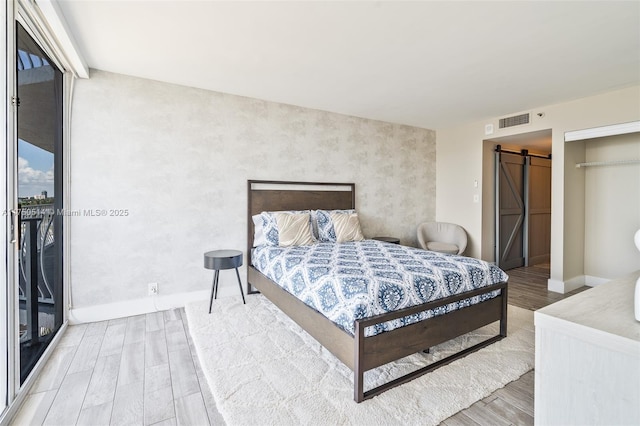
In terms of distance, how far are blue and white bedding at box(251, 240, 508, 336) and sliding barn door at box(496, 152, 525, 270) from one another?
2.86 m

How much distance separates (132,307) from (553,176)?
5300mm

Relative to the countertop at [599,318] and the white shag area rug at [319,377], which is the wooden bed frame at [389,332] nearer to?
the white shag area rug at [319,377]

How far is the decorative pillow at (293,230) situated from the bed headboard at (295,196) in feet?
1.09

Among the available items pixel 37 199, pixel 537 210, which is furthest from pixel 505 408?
pixel 537 210

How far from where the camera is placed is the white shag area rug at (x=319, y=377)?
165 cm

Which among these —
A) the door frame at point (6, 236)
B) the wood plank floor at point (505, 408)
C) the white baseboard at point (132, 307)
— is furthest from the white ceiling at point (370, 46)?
the wood plank floor at point (505, 408)

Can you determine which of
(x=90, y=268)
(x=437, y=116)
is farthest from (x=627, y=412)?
(x=437, y=116)

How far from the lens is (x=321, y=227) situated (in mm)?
3844

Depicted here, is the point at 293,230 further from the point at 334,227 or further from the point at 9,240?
the point at 9,240

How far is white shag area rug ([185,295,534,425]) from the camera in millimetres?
1652

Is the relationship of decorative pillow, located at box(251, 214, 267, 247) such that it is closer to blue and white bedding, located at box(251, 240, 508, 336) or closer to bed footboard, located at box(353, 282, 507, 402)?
blue and white bedding, located at box(251, 240, 508, 336)

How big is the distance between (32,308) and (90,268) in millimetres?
725

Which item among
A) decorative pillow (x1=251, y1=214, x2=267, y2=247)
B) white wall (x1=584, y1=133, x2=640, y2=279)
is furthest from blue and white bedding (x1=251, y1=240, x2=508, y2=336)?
white wall (x1=584, y1=133, x2=640, y2=279)

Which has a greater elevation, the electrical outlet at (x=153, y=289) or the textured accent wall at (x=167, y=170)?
the textured accent wall at (x=167, y=170)
